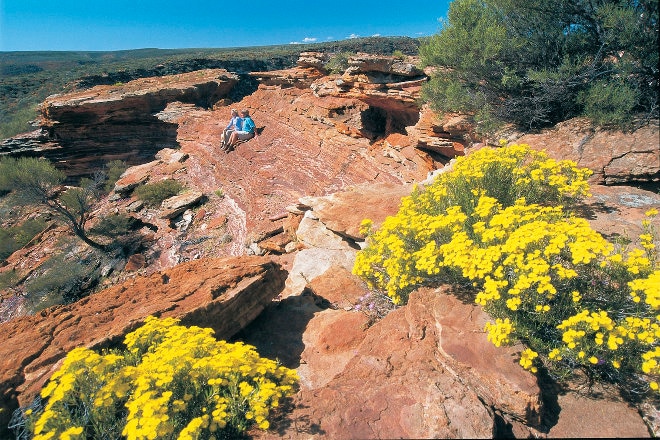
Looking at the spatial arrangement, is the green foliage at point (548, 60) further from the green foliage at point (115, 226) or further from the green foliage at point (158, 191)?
the green foliage at point (115, 226)

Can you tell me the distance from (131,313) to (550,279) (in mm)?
4385

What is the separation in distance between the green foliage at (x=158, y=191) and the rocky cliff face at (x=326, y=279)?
14.3 inches

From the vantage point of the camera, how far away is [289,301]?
5766 millimetres

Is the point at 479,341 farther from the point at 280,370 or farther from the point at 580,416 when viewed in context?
the point at 280,370

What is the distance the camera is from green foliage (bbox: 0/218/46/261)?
1480cm

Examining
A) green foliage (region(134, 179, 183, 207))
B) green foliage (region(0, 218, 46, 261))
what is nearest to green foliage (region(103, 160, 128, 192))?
green foliage (region(0, 218, 46, 261))

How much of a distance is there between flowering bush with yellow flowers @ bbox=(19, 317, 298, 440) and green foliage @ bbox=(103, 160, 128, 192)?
17292 millimetres

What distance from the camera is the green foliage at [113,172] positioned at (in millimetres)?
18125

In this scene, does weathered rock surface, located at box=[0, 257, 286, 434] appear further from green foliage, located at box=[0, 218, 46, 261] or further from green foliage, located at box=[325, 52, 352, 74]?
green foliage, located at box=[325, 52, 352, 74]

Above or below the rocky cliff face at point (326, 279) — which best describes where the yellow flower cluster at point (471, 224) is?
above

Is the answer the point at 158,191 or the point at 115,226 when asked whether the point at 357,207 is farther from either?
the point at 115,226

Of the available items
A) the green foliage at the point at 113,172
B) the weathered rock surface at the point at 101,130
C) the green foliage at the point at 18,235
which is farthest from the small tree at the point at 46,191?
the weathered rock surface at the point at 101,130

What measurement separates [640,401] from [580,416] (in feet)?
1.59

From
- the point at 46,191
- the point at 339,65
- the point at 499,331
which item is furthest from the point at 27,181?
the point at 499,331
